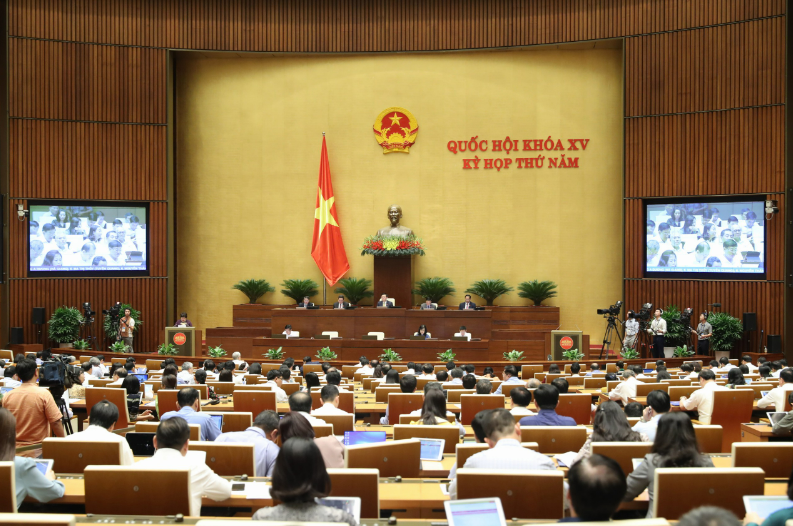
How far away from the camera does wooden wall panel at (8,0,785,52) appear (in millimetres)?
15586

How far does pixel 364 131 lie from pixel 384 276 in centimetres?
367

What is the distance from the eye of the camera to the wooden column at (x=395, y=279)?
1561cm

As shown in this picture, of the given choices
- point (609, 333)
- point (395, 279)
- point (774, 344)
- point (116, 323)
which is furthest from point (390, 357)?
point (774, 344)

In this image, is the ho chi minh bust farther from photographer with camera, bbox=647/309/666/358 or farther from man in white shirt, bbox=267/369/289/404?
man in white shirt, bbox=267/369/289/404

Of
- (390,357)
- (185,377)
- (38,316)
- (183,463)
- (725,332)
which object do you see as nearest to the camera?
(183,463)

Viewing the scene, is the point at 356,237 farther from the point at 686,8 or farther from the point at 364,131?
the point at 686,8

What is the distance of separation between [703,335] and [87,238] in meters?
12.8

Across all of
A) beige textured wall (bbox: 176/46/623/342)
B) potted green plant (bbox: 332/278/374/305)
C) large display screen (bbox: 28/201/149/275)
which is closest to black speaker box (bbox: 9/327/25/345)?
large display screen (bbox: 28/201/149/275)

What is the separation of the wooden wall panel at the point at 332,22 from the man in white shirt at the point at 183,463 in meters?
14.3

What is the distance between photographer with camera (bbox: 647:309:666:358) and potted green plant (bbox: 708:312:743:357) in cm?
88

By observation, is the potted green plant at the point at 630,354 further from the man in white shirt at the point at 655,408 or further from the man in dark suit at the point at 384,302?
the man in white shirt at the point at 655,408

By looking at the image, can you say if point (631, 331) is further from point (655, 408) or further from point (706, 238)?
point (655, 408)

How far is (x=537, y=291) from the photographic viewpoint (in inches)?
621

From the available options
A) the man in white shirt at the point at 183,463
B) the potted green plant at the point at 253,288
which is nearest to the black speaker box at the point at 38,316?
the potted green plant at the point at 253,288
